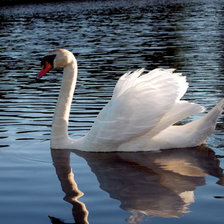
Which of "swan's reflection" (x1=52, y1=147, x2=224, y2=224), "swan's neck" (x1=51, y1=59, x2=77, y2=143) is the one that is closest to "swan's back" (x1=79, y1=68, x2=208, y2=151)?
"swan's reflection" (x1=52, y1=147, x2=224, y2=224)

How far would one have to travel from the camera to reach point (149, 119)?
898 cm

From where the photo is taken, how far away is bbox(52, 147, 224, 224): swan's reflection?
6809 millimetres

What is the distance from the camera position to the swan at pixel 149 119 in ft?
29.5

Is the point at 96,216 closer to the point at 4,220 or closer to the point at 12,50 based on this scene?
the point at 4,220

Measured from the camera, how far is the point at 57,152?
31.8 feet

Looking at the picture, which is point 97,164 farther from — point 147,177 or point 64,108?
point 64,108

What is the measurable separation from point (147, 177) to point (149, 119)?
43.6 inches

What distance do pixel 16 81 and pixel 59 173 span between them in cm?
896

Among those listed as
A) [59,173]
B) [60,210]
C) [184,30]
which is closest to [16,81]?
[59,173]

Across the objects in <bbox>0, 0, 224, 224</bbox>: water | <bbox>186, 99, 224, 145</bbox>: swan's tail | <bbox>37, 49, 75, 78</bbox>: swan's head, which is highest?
<bbox>37, 49, 75, 78</bbox>: swan's head

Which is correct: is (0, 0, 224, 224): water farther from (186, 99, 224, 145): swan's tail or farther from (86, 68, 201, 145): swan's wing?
(86, 68, 201, 145): swan's wing

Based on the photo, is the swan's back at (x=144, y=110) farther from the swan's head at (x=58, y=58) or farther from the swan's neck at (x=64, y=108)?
the swan's head at (x=58, y=58)

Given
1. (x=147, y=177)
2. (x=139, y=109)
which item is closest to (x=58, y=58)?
(x=139, y=109)

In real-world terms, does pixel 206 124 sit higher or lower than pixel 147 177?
higher
